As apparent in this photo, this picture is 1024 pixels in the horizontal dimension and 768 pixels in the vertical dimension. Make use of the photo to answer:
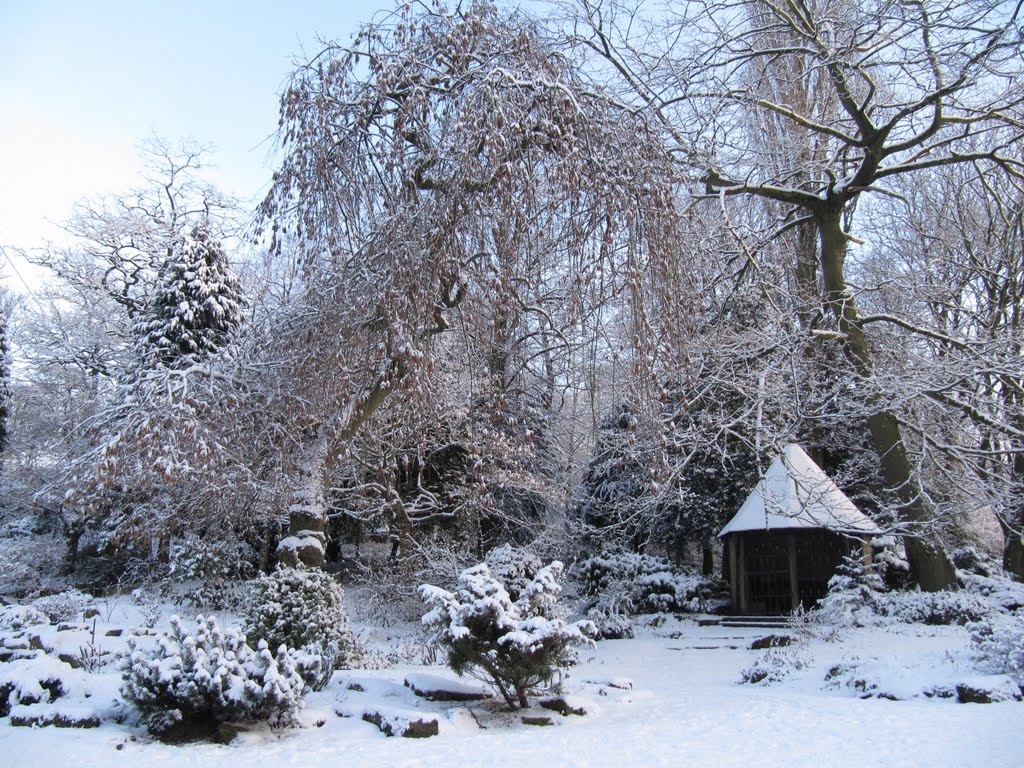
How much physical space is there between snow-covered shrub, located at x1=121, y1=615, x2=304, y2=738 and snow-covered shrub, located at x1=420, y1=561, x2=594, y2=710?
4.45 ft

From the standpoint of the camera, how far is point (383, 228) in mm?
5309

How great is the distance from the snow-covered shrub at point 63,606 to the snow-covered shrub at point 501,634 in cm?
794

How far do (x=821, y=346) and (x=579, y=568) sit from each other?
6.59m

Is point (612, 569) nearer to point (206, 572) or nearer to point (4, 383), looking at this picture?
point (206, 572)

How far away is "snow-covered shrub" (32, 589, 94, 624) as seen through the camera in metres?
11.8

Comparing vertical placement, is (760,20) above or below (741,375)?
above

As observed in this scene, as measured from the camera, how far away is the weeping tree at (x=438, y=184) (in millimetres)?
4863

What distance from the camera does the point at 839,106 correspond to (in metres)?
14.6

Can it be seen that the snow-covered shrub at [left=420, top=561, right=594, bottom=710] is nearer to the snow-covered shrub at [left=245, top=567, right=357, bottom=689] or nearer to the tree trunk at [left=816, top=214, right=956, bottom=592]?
the snow-covered shrub at [left=245, top=567, right=357, bottom=689]

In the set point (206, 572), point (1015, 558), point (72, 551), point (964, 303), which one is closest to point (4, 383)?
point (72, 551)

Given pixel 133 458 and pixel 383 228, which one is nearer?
pixel 383 228

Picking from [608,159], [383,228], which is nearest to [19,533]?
[383,228]

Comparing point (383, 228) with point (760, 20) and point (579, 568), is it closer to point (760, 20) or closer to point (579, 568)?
point (760, 20)

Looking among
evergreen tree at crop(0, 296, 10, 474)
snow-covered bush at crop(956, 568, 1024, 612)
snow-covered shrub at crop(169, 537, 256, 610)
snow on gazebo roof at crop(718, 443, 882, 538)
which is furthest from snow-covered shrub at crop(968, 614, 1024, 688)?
evergreen tree at crop(0, 296, 10, 474)
